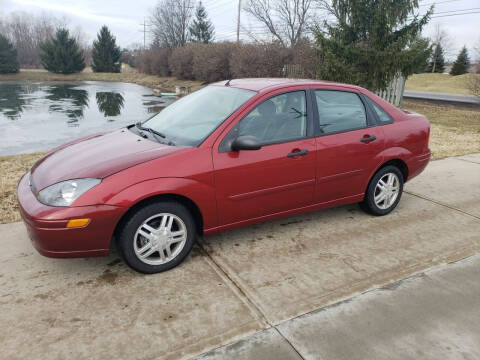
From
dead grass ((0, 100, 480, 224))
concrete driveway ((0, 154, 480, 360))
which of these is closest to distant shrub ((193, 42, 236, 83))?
dead grass ((0, 100, 480, 224))

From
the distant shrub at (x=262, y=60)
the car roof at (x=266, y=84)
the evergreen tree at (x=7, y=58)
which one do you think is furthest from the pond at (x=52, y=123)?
the evergreen tree at (x=7, y=58)

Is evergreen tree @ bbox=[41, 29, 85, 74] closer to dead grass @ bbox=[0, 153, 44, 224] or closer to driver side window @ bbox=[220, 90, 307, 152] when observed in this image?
dead grass @ bbox=[0, 153, 44, 224]

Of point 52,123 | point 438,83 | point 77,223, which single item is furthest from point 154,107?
point 438,83

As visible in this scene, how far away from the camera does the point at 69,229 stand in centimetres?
288

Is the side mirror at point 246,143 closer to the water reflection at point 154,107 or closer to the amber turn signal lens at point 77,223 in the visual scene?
the amber turn signal lens at point 77,223

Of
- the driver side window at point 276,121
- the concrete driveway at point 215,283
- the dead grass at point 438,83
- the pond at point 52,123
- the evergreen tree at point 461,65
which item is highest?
the evergreen tree at point 461,65

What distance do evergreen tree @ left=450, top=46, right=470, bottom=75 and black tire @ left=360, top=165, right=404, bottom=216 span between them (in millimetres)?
47421

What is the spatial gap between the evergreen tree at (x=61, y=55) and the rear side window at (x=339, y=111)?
57.9 meters

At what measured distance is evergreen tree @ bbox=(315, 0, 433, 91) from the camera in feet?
48.0

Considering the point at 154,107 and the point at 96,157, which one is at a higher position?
the point at 96,157

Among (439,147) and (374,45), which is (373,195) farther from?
(374,45)

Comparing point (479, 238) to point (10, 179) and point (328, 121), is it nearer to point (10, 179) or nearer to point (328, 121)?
point (328, 121)

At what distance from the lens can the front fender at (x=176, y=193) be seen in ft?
9.78

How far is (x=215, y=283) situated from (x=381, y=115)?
2.65 metres
